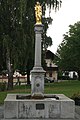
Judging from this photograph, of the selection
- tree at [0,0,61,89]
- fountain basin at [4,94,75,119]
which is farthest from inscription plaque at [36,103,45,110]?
tree at [0,0,61,89]

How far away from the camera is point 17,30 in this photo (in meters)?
34.1

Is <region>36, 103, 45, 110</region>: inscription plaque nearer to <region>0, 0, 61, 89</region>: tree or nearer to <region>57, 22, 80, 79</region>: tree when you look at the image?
<region>0, 0, 61, 89</region>: tree

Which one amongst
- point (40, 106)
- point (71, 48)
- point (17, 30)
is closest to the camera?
point (40, 106)

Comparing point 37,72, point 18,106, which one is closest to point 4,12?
point 37,72

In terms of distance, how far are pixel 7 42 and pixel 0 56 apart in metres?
3.10

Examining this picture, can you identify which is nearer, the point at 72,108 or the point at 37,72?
the point at 72,108

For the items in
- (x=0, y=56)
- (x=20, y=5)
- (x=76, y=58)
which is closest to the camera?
(x=20, y=5)

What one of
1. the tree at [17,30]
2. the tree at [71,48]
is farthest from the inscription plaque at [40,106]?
the tree at [71,48]

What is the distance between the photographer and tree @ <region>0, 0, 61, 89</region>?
3356cm

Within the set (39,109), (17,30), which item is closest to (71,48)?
(17,30)

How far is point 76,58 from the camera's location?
66000mm

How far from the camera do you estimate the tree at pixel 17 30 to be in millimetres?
33562

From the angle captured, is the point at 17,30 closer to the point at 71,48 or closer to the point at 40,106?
the point at 40,106

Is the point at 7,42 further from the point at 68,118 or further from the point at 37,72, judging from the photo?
the point at 68,118
